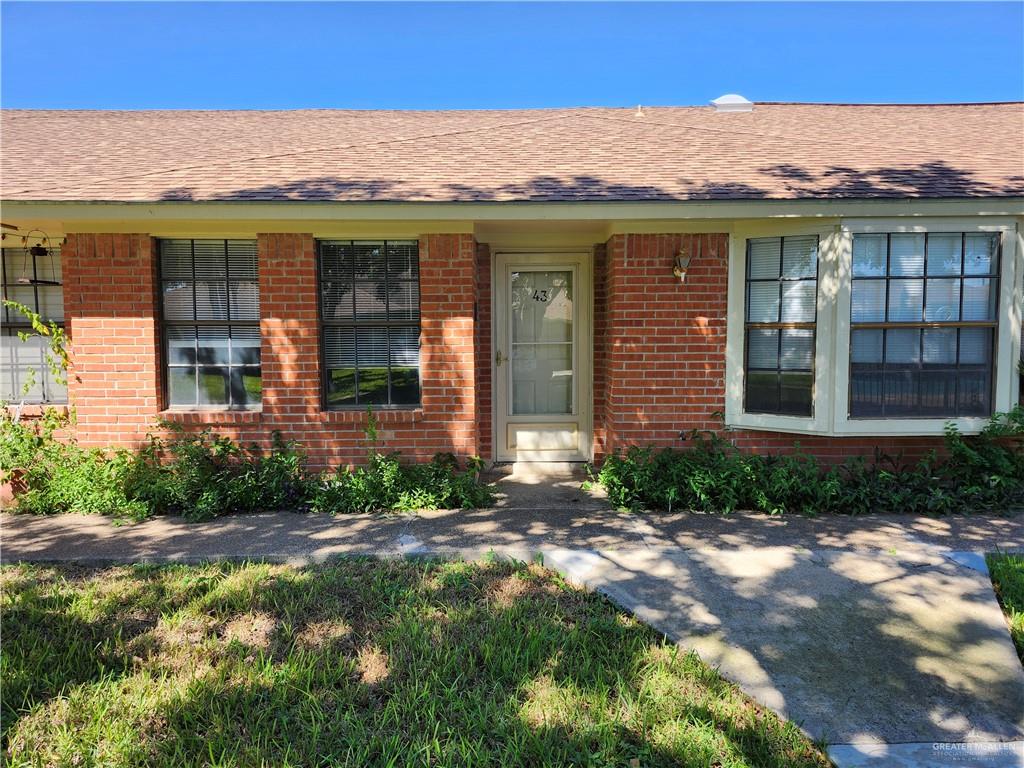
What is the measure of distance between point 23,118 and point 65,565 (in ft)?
24.0

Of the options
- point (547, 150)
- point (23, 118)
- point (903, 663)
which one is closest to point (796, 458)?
point (903, 663)

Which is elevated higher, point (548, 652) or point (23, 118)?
point (23, 118)

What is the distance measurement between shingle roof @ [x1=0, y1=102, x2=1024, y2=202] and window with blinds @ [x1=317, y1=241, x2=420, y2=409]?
0.68 m

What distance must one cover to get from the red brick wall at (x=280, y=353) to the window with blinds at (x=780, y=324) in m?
2.60

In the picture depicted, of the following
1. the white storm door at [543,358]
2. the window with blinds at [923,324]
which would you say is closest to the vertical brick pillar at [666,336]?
the white storm door at [543,358]

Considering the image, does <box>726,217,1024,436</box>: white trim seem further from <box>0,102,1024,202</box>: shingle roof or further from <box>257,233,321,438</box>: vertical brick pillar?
<box>257,233,321,438</box>: vertical brick pillar

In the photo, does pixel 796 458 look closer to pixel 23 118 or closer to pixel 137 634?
pixel 137 634

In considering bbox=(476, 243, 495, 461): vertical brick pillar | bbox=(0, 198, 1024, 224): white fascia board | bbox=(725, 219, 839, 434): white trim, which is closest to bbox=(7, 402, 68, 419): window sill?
bbox=(0, 198, 1024, 224): white fascia board

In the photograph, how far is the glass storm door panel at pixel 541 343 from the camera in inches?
267

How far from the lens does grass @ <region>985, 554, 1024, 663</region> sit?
127 inches

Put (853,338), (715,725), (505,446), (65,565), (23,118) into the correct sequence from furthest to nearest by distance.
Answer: (23,118)
(505,446)
(853,338)
(65,565)
(715,725)

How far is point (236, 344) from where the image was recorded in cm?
582

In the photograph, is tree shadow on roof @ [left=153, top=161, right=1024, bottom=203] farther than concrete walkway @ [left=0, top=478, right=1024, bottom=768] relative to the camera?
Yes

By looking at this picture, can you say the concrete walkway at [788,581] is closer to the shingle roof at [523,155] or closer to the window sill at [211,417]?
the window sill at [211,417]
